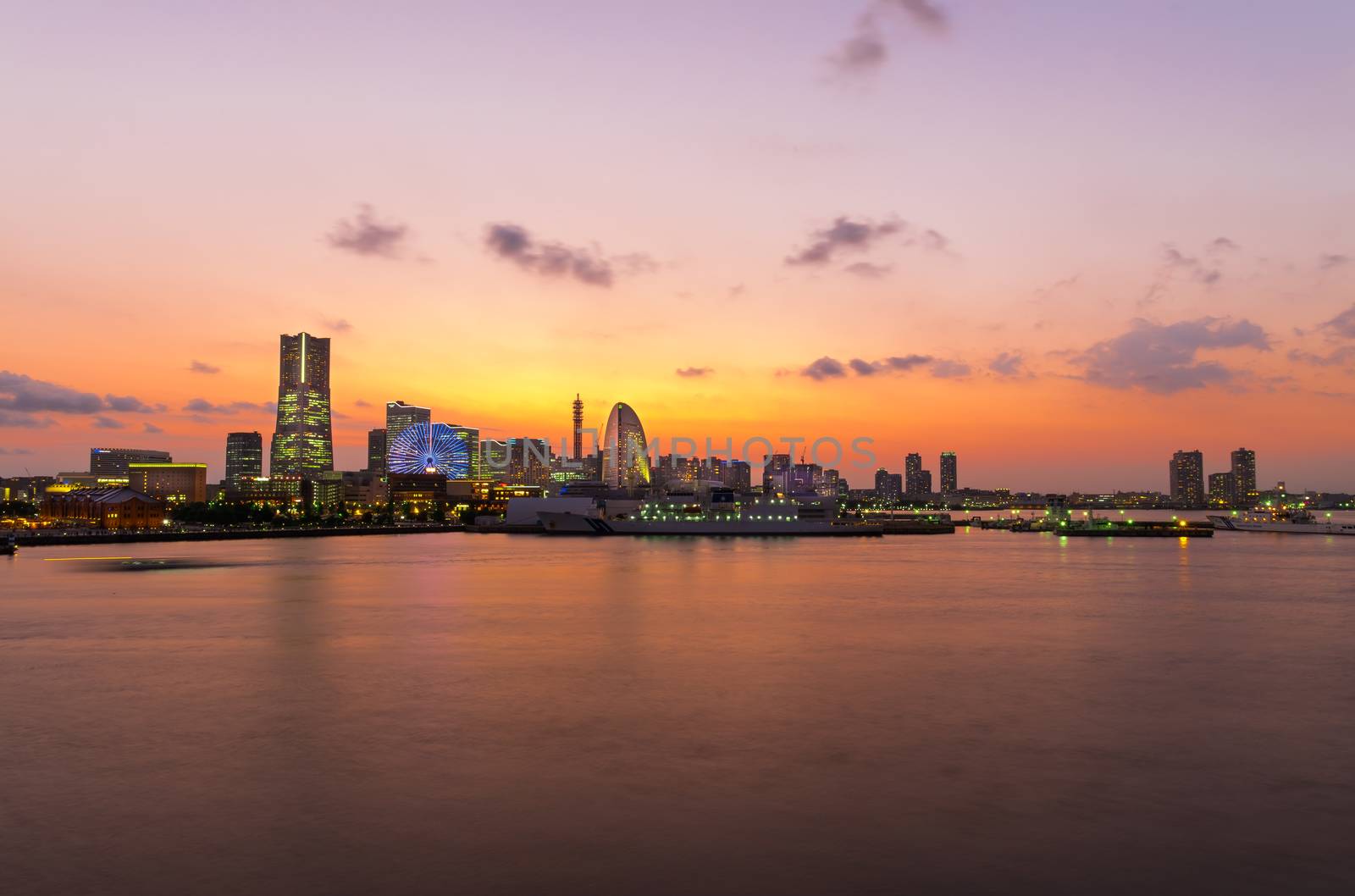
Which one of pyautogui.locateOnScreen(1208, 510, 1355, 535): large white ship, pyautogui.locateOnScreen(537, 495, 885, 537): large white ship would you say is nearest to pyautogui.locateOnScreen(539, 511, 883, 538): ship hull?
pyautogui.locateOnScreen(537, 495, 885, 537): large white ship

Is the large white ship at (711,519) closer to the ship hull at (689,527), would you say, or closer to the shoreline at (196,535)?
the ship hull at (689,527)

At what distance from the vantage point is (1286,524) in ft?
563

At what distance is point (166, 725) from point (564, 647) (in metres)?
12.4

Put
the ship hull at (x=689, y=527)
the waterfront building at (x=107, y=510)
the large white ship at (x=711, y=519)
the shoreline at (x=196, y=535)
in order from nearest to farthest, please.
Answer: the shoreline at (x=196, y=535)
the ship hull at (x=689, y=527)
the large white ship at (x=711, y=519)
the waterfront building at (x=107, y=510)

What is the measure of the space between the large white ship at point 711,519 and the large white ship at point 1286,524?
242ft

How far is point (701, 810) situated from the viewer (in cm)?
1298

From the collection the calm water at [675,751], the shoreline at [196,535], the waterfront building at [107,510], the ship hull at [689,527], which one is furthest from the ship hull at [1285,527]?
the waterfront building at [107,510]

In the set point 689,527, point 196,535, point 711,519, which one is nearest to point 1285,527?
point 711,519

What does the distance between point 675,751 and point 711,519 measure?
12578 cm

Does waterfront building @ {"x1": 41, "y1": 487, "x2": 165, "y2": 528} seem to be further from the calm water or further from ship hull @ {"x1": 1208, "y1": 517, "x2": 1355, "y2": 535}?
ship hull @ {"x1": 1208, "y1": 517, "x2": 1355, "y2": 535}

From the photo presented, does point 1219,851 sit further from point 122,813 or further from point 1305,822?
point 122,813

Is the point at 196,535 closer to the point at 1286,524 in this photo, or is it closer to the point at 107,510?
the point at 107,510

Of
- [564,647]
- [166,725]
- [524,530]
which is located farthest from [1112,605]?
[524,530]

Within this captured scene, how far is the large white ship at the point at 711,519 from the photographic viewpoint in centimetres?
13912
